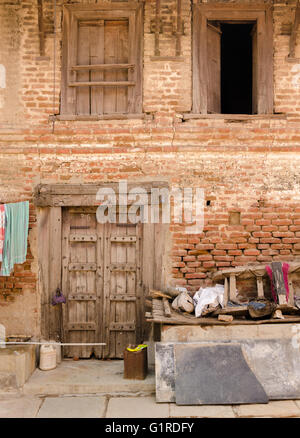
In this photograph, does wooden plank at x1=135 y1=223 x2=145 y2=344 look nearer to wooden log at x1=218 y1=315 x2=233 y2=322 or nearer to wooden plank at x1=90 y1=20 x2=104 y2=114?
wooden log at x1=218 y1=315 x2=233 y2=322

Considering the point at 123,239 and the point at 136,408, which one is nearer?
the point at 136,408

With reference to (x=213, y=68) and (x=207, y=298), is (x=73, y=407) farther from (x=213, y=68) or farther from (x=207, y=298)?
(x=213, y=68)

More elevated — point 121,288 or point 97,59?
point 97,59

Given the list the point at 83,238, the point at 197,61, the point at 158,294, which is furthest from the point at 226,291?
the point at 197,61

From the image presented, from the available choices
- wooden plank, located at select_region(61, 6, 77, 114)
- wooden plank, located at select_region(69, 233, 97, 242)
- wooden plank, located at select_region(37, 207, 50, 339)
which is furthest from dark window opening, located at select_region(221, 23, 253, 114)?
wooden plank, located at select_region(37, 207, 50, 339)

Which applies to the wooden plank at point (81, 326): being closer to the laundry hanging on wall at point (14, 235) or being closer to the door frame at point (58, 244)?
the door frame at point (58, 244)

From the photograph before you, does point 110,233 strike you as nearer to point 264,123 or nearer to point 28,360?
point 28,360

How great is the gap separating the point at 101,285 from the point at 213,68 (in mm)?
3969

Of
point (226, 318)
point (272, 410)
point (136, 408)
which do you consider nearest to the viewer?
point (272, 410)

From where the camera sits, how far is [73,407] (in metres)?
5.03

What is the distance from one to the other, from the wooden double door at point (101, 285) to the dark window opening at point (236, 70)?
14.2 feet

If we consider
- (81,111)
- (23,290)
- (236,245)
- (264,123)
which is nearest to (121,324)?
(23,290)

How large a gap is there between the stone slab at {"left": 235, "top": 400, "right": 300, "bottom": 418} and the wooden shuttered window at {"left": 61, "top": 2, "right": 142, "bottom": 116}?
445cm

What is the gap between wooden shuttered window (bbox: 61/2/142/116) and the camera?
6.62 metres
